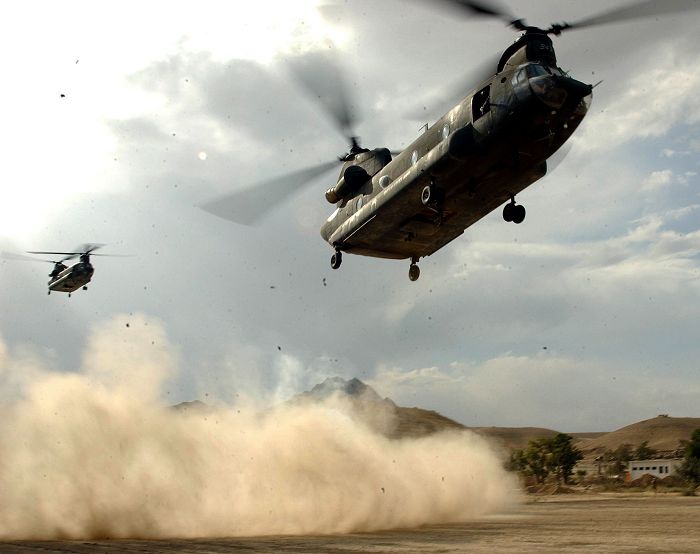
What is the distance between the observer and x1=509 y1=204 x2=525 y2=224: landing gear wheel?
70.8 ft

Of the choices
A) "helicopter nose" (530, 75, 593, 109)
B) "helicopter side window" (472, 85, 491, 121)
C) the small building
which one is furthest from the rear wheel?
the small building

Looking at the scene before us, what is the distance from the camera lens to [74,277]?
1817 inches

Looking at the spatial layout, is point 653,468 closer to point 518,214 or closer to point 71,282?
point 71,282

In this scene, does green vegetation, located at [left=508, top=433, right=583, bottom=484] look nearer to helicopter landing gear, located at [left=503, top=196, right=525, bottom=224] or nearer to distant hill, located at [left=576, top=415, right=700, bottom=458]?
distant hill, located at [left=576, top=415, right=700, bottom=458]

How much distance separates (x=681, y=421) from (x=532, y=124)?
531ft

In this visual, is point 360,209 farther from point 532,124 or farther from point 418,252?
point 532,124

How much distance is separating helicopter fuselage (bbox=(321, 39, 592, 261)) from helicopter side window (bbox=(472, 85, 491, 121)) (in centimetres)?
3

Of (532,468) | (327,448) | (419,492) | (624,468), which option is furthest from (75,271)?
(624,468)

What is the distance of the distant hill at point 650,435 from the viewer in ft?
472

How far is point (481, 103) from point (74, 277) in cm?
3498

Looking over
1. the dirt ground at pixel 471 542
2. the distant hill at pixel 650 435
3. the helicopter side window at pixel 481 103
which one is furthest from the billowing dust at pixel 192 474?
the distant hill at pixel 650 435

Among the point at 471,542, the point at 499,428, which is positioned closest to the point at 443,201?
the point at 471,542

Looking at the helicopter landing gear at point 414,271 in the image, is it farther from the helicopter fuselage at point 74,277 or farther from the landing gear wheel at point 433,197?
the helicopter fuselage at point 74,277

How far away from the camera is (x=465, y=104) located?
2027 cm
